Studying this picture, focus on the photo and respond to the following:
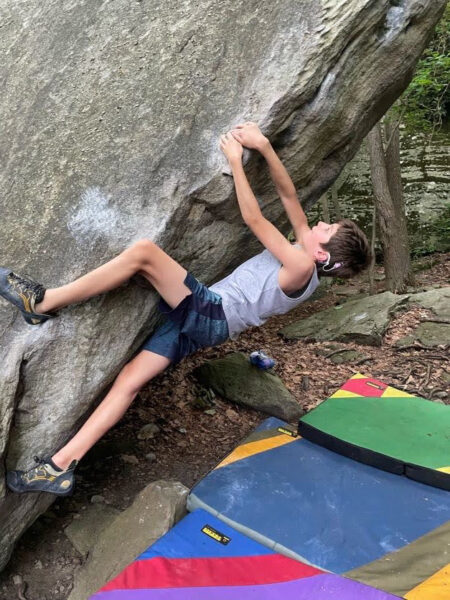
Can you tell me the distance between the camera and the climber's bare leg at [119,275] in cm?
317

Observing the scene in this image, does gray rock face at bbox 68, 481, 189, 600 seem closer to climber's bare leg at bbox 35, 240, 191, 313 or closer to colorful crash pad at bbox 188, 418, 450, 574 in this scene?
colorful crash pad at bbox 188, 418, 450, 574

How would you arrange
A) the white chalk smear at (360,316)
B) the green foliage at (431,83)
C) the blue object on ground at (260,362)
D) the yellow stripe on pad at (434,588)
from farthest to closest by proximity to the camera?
the green foliage at (431,83) → the white chalk smear at (360,316) → the blue object on ground at (260,362) → the yellow stripe on pad at (434,588)

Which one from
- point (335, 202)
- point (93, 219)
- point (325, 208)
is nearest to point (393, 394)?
point (93, 219)

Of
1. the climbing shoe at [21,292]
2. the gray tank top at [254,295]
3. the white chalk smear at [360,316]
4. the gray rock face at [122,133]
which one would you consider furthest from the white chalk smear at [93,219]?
the white chalk smear at [360,316]

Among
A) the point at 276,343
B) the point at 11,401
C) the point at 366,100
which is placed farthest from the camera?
the point at 276,343

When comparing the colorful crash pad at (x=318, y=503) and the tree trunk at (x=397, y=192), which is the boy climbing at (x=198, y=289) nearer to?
the colorful crash pad at (x=318, y=503)

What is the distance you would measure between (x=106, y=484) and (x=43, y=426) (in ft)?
4.05

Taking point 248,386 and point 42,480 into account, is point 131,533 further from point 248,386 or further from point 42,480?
point 248,386

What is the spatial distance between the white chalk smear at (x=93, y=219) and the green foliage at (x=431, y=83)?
6426 mm

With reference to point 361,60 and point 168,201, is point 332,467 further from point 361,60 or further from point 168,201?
point 361,60

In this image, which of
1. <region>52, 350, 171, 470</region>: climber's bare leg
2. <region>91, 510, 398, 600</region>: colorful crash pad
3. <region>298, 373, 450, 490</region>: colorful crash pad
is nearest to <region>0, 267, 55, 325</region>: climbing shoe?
<region>52, 350, 171, 470</region>: climber's bare leg

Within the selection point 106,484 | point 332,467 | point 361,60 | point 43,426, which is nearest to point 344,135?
point 361,60

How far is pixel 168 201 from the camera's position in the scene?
138 inches

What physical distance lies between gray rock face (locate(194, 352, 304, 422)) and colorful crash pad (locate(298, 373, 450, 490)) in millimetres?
618
